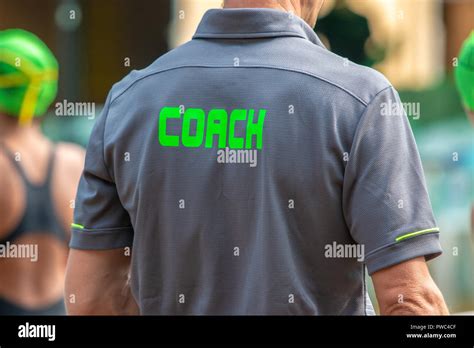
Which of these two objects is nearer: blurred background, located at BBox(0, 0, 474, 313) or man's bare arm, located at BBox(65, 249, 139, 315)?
man's bare arm, located at BBox(65, 249, 139, 315)

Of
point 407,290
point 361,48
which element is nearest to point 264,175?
point 407,290

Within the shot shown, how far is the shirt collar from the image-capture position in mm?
1672

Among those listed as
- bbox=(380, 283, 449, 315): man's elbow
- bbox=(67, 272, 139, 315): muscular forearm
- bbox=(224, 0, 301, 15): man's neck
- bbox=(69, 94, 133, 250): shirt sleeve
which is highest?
bbox=(224, 0, 301, 15): man's neck

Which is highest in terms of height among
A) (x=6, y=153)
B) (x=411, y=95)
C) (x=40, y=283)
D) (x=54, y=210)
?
(x=411, y=95)

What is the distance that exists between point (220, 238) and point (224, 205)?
2.7 inches

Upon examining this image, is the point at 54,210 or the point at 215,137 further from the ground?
the point at 215,137

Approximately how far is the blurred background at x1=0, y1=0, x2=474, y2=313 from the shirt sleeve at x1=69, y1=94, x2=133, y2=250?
92 cm

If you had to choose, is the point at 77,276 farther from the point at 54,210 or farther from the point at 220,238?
the point at 54,210

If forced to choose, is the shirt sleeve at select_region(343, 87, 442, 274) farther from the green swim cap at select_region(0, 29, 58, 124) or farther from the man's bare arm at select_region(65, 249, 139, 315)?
the green swim cap at select_region(0, 29, 58, 124)

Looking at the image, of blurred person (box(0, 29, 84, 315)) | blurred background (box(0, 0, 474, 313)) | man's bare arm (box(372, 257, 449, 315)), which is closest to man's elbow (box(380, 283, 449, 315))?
man's bare arm (box(372, 257, 449, 315))

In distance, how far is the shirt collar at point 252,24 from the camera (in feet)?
5.49

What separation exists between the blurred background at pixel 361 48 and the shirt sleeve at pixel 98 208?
92cm

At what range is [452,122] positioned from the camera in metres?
3.78

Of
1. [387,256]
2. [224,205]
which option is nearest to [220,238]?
[224,205]
